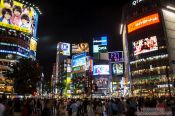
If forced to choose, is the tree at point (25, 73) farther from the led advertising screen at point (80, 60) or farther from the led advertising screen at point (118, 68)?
the led advertising screen at point (118, 68)

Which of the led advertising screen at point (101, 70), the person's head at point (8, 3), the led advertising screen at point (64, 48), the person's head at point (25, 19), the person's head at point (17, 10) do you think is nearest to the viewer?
the person's head at point (8, 3)

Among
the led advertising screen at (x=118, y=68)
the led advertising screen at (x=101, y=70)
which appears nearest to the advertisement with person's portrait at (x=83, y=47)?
the led advertising screen at (x=118, y=68)

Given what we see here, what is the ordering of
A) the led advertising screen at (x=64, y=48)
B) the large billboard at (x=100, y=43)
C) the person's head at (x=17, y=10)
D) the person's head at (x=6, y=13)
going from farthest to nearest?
the led advertising screen at (x=64, y=48), the large billboard at (x=100, y=43), the person's head at (x=17, y=10), the person's head at (x=6, y=13)

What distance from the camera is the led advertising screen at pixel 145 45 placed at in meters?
110

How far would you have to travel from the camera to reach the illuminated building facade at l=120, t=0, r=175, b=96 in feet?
348

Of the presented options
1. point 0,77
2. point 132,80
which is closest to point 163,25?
point 132,80

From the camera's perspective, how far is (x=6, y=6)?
102m

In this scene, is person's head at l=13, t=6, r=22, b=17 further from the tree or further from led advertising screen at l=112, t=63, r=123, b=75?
led advertising screen at l=112, t=63, r=123, b=75

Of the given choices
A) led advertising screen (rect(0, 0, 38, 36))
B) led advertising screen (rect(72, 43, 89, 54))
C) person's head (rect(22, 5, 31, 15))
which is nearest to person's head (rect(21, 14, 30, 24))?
led advertising screen (rect(0, 0, 38, 36))

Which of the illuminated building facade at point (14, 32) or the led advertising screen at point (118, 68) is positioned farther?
the led advertising screen at point (118, 68)

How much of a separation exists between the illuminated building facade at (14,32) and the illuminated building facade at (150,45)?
161 ft

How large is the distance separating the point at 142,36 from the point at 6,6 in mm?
61965

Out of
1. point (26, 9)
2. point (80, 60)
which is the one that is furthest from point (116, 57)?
point (26, 9)

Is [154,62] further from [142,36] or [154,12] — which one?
[154,12]
